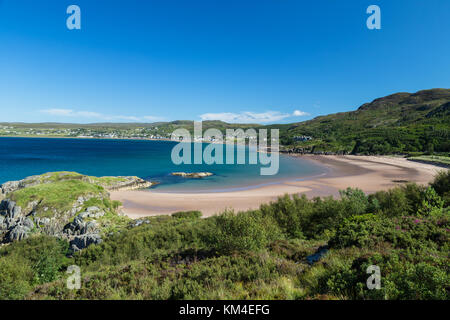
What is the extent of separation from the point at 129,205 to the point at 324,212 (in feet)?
95.4

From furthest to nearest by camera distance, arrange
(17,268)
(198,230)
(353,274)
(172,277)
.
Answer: (198,230)
(17,268)
(172,277)
(353,274)

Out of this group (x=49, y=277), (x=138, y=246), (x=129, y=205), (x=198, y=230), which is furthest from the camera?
(x=129, y=205)

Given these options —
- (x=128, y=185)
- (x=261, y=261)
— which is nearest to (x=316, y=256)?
(x=261, y=261)

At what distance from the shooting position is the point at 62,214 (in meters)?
23.5

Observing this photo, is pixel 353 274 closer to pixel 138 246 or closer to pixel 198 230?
pixel 198 230

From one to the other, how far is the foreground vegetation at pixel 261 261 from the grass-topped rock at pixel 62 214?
331 cm

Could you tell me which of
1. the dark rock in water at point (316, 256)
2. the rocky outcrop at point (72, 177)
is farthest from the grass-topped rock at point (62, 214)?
the dark rock in water at point (316, 256)

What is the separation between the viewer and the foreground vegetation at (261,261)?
595 centimetres

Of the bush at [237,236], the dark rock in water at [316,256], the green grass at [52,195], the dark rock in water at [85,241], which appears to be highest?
the bush at [237,236]

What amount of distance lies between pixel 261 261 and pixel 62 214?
24902 mm

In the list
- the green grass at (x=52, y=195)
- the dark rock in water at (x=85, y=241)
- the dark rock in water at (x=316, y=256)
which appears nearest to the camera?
the dark rock in water at (x=316, y=256)

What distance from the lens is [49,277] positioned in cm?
1170

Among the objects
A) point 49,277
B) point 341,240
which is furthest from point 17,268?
point 341,240

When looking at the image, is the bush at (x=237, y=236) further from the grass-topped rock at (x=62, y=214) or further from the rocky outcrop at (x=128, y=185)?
the rocky outcrop at (x=128, y=185)
